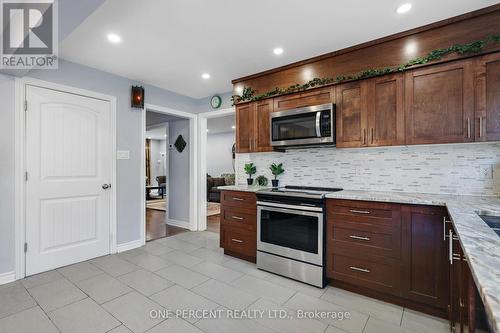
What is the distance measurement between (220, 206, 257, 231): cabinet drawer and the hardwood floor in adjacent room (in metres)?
1.54

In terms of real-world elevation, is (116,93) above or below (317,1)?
below

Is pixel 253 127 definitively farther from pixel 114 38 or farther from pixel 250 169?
pixel 114 38

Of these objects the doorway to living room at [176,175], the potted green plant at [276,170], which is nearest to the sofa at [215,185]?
the doorway to living room at [176,175]

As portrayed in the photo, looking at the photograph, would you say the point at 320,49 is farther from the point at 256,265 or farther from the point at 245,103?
the point at 256,265

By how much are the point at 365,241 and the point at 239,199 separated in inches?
58.7

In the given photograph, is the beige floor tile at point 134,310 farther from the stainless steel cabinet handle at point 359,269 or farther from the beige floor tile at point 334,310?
the stainless steel cabinet handle at point 359,269

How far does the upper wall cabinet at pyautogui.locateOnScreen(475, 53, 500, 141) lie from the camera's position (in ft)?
6.42

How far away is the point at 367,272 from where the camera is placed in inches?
86.8

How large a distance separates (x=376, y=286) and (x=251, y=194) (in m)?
1.54

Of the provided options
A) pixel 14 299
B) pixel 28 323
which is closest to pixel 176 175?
pixel 14 299

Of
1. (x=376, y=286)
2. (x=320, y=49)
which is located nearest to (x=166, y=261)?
Answer: (x=376, y=286)

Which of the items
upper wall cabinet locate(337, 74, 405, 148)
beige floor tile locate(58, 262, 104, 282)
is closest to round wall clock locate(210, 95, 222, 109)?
upper wall cabinet locate(337, 74, 405, 148)

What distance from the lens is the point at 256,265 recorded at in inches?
116

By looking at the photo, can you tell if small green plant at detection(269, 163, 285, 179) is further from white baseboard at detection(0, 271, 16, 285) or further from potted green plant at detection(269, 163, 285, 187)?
white baseboard at detection(0, 271, 16, 285)
